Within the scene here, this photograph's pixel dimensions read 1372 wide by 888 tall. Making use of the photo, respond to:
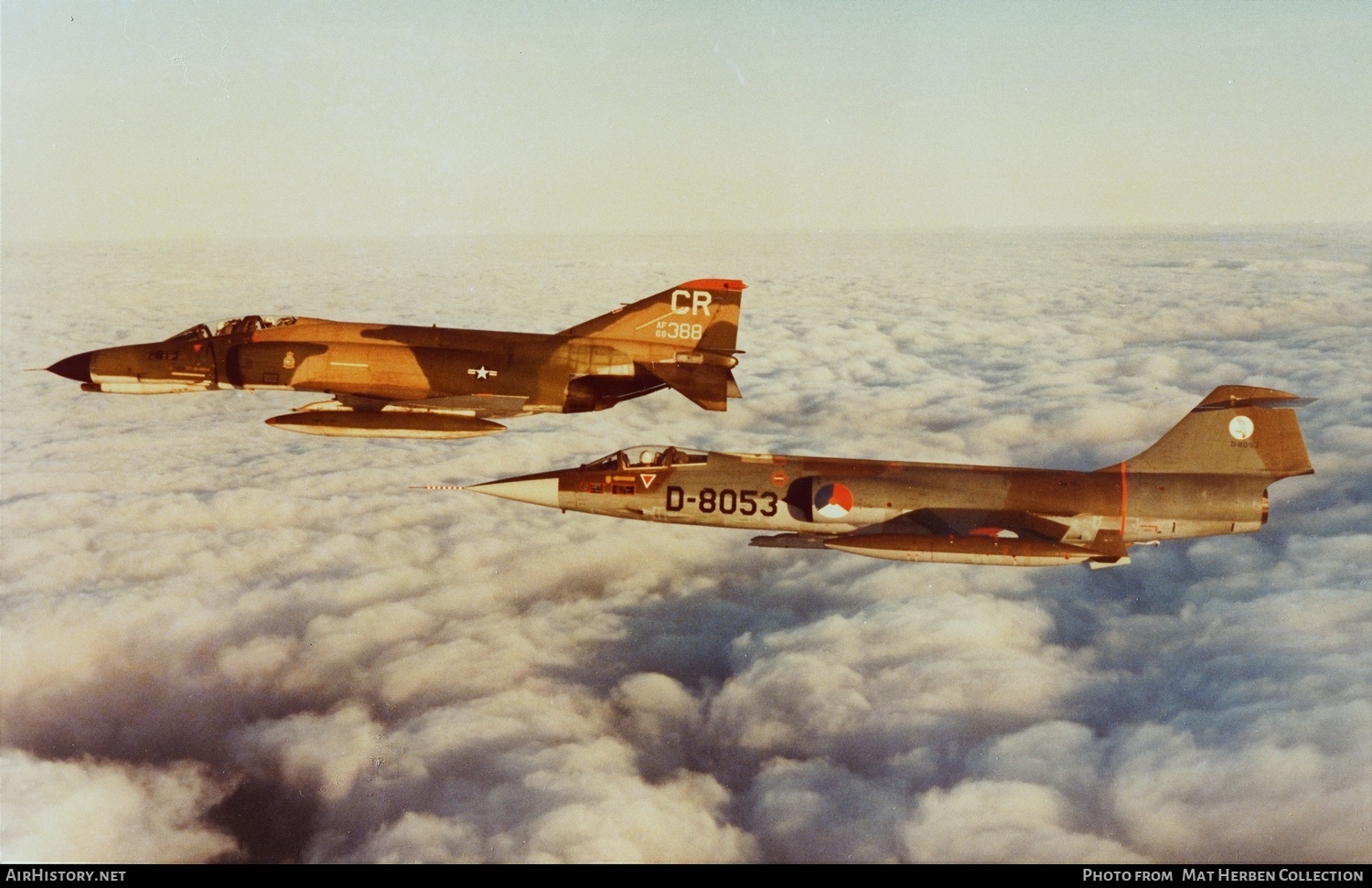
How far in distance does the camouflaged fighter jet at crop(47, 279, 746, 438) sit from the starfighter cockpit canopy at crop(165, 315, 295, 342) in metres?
0.03

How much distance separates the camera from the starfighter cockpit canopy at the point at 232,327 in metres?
28.9

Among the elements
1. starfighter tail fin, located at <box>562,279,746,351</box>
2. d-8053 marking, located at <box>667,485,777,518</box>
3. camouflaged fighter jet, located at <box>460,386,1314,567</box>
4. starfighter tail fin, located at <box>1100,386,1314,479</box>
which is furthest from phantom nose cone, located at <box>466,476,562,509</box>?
starfighter tail fin, located at <box>1100,386,1314,479</box>

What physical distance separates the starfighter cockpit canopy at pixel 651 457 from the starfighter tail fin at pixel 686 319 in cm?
702

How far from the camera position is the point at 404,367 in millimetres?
28562

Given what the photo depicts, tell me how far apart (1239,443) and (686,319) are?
1694 cm

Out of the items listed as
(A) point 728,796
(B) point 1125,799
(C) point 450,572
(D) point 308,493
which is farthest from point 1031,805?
(D) point 308,493

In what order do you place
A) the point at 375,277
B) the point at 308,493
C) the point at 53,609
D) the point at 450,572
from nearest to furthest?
the point at 53,609 < the point at 450,572 < the point at 308,493 < the point at 375,277

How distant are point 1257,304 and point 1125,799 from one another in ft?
264

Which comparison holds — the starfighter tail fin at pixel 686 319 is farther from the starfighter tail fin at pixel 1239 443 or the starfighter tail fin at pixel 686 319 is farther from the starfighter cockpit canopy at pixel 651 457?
the starfighter tail fin at pixel 1239 443

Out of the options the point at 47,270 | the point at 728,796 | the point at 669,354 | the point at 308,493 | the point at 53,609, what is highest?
the point at 47,270

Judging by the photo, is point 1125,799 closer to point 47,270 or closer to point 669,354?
point 669,354

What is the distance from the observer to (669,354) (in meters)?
29.7

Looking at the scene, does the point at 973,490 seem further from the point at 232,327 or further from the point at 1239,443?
the point at 232,327

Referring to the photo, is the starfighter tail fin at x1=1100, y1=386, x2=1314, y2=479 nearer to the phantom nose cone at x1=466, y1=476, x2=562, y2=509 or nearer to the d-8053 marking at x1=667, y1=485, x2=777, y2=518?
the d-8053 marking at x1=667, y1=485, x2=777, y2=518
